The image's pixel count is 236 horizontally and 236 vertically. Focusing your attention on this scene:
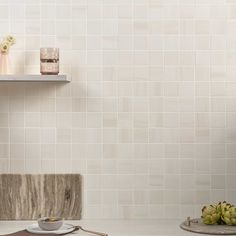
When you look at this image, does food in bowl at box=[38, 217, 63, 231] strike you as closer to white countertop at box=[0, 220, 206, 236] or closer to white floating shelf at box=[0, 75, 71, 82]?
white countertop at box=[0, 220, 206, 236]

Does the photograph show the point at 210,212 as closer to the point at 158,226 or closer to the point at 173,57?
the point at 158,226

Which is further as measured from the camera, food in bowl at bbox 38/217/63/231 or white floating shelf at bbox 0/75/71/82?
white floating shelf at bbox 0/75/71/82

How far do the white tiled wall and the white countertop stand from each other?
9 centimetres

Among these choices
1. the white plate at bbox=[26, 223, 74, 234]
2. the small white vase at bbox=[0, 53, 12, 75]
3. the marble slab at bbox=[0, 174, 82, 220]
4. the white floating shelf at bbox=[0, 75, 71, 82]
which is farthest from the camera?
the marble slab at bbox=[0, 174, 82, 220]

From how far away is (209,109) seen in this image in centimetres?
289

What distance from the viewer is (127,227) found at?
8.89 feet

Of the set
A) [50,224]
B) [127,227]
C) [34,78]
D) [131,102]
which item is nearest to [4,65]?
[34,78]

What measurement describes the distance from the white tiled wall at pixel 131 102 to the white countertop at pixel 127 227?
9 cm

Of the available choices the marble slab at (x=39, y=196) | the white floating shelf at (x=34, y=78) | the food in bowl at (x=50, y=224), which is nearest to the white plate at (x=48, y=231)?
the food in bowl at (x=50, y=224)

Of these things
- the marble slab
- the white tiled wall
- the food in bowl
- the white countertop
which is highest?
the white tiled wall

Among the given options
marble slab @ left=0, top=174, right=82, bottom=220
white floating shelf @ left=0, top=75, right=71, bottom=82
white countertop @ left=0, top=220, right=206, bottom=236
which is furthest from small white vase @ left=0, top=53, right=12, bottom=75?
white countertop @ left=0, top=220, right=206, bottom=236

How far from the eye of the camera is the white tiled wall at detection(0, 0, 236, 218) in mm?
2885

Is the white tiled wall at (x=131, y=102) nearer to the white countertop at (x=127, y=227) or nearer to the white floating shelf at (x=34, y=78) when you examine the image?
the white countertop at (x=127, y=227)

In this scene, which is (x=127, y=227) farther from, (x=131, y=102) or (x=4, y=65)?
(x=4, y=65)
